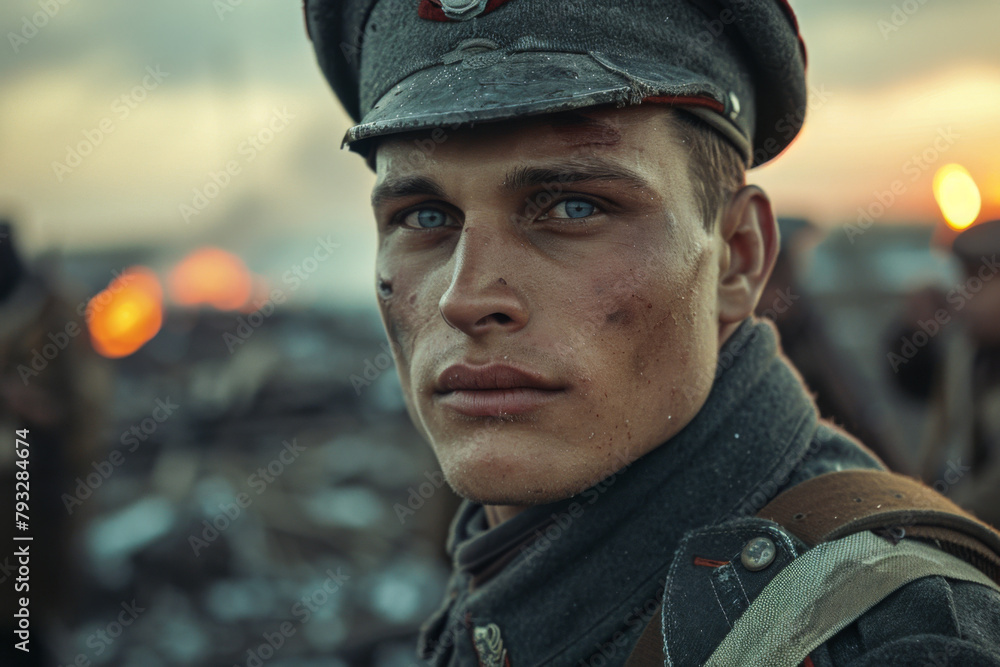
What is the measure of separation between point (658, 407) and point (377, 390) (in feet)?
25.4

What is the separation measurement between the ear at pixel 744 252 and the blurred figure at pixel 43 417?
417 cm

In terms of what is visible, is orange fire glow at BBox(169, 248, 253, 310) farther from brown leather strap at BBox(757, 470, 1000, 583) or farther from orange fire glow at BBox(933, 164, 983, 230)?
brown leather strap at BBox(757, 470, 1000, 583)

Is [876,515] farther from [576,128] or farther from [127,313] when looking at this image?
[127,313]

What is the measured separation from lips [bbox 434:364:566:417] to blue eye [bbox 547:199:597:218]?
0.34 metres

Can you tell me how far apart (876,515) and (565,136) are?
878 millimetres

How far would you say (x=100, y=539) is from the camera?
6.67 metres

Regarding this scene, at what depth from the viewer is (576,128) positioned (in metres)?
1.56

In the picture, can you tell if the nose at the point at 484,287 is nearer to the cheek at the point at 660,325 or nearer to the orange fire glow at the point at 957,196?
the cheek at the point at 660,325

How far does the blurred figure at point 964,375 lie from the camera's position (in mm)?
3834

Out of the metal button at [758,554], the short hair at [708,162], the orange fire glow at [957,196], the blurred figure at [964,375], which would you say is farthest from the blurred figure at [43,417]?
the orange fire glow at [957,196]

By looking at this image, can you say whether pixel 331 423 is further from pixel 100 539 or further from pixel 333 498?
pixel 100 539

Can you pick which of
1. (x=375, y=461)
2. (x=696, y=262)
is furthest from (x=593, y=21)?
(x=375, y=461)

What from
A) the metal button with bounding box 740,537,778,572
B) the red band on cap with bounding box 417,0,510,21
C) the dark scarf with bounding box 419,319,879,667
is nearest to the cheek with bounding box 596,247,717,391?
the dark scarf with bounding box 419,319,879,667

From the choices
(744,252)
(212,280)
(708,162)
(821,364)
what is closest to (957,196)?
(821,364)
